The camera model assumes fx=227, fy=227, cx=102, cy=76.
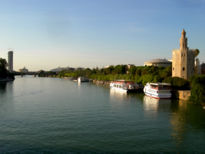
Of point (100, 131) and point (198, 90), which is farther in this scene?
point (198, 90)

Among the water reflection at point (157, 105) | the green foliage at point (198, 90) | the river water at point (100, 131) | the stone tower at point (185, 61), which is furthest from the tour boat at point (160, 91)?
the river water at point (100, 131)

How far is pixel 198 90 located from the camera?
32562 mm

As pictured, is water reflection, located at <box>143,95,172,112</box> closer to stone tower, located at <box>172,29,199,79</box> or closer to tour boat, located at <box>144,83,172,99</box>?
tour boat, located at <box>144,83,172,99</box>

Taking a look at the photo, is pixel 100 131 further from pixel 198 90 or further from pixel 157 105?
pixel 198 90

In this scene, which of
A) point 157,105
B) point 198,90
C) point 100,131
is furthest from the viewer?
point 157,105

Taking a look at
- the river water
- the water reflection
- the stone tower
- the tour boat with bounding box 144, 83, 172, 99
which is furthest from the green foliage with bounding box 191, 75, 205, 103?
the stone tower

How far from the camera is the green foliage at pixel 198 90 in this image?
3228cm

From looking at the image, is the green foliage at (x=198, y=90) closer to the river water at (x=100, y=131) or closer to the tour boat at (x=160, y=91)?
the river water at (x=100, y=131)

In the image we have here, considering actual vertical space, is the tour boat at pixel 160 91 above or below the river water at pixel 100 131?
above

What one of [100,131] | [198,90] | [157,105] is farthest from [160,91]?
[100,131]

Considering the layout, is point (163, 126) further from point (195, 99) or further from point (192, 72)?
point (192, 72)

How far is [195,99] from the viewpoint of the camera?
33625mm

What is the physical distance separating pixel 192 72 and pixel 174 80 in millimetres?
5658

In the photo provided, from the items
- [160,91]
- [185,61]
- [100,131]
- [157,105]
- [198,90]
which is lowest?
[100,131]
